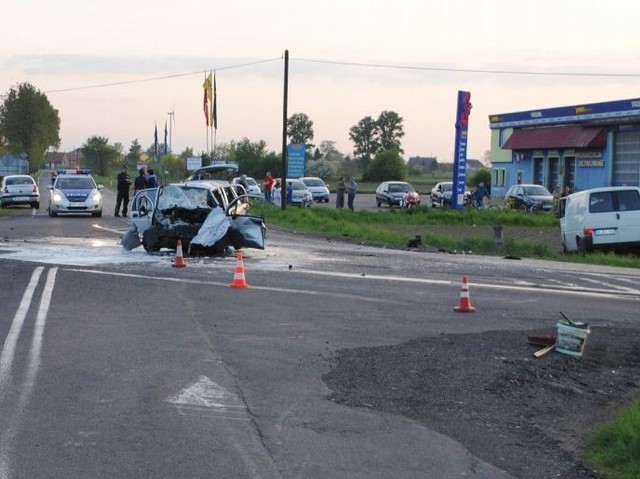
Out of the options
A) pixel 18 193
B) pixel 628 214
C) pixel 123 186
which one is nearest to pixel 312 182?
pixel 18 193

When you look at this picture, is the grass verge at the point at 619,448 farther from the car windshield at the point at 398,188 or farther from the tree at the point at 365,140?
the tree at the point at 365,140

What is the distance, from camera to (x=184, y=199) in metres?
22.6

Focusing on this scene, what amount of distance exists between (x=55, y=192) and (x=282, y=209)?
1031 cm

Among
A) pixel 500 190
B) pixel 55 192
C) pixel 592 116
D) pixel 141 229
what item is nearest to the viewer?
pixel 141 229

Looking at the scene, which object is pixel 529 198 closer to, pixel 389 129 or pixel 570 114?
pixel 570 114

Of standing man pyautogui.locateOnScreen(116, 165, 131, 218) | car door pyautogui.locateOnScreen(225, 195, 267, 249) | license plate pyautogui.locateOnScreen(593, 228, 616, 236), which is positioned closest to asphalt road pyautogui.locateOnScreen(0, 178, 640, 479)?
car door pyautogui.locateOnScreen(225, 195, 267, 249)

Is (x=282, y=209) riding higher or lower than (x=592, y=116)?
lower

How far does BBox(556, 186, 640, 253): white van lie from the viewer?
2438cm

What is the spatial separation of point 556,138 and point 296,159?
55.5 feet

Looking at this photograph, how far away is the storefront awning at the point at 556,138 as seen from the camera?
5956cm

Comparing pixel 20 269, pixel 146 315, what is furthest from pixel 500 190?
pixel 146 315

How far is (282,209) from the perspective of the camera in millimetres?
44531

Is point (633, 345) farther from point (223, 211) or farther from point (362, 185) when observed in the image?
point (362, 185)

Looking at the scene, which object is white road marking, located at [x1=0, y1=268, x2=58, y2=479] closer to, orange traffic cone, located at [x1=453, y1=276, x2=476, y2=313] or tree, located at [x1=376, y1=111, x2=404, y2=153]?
orange traffic cone, located at [x1=453, y1=276, x2=476, y2=313]
